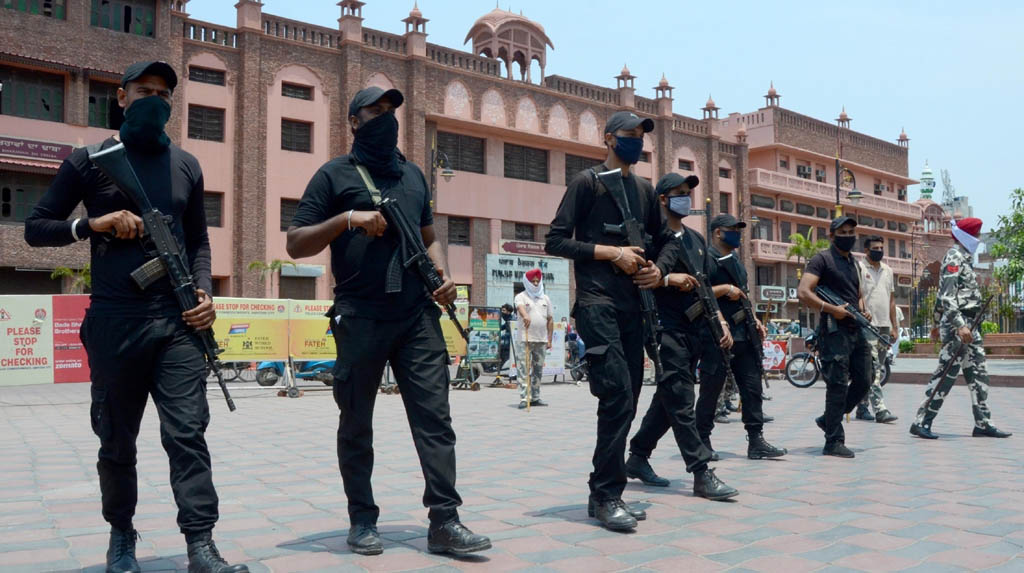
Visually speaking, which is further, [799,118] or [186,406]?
[799,118]

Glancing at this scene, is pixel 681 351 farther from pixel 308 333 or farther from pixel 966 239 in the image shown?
pixel 308 333

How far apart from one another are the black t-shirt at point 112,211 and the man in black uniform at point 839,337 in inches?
203

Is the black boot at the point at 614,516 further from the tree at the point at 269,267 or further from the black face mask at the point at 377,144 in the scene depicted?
the tree at the point at 269,267

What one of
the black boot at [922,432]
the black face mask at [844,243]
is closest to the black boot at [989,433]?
the black boot at [922,432]

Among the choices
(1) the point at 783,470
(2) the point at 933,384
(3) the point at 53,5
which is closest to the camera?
(1) the point at 783,470

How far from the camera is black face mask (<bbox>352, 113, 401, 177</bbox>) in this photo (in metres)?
4.11

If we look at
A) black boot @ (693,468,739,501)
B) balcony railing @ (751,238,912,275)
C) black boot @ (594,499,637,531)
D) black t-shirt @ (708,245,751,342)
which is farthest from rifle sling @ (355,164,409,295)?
balcony railing @ (751,238,912,275)

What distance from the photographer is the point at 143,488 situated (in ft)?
18.6

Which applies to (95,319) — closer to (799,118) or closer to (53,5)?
(53,5)

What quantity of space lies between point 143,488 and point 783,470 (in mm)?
4299

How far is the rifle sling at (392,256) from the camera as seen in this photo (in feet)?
12.8

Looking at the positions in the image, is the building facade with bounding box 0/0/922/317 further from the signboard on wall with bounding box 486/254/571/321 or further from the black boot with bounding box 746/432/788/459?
the black boot with bounding box 746/432/788/459

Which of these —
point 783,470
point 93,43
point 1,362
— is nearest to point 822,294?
point 783,470

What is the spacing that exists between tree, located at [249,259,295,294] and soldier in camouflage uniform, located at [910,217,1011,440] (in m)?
24.1
